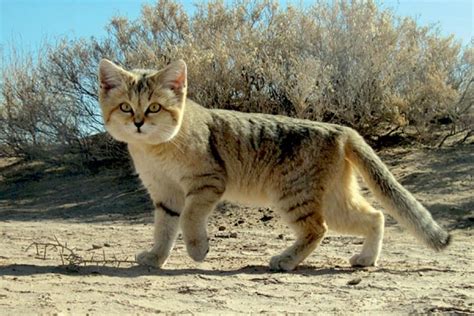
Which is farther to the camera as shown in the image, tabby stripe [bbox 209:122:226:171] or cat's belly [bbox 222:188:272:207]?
cat's belly [bbox 222:188:272:207]

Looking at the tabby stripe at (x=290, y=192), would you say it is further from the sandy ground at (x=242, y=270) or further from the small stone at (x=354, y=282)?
the small stone at (x=354, y=282)

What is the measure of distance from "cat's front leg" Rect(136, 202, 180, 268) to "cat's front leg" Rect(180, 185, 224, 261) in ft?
0.92

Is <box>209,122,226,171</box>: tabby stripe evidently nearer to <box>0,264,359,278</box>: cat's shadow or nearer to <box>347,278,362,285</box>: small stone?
<box>0,264,359,278</box>: cat's shadow

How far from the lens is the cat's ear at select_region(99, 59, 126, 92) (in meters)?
5.10

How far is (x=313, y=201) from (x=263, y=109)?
6.57 metres

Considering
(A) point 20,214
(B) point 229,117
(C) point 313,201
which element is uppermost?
(B) point 229,117

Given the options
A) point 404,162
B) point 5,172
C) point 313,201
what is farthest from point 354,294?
point 5,172

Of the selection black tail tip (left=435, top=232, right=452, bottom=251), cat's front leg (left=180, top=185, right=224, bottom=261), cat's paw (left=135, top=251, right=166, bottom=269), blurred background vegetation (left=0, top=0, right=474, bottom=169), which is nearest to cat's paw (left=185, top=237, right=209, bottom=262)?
cat's front leg (left=180, top=185, right=224, bottom=261)

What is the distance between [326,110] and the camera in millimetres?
11398

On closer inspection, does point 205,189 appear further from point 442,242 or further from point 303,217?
point 442,242

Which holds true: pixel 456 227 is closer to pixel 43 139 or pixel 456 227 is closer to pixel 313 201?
pixel 313 201

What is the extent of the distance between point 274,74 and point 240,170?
6.19m

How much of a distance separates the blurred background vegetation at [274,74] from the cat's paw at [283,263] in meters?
6.15

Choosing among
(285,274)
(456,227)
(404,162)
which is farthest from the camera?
(404,162)
